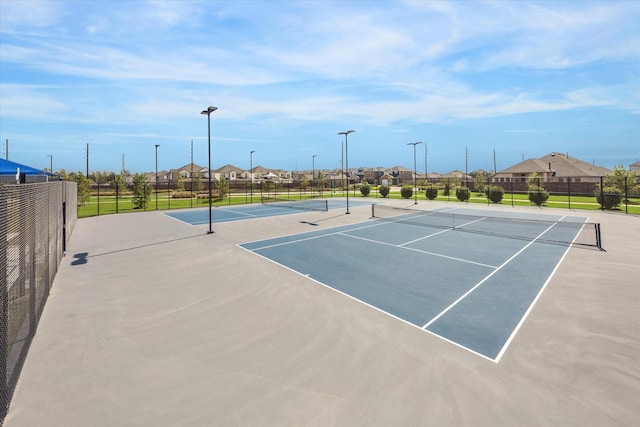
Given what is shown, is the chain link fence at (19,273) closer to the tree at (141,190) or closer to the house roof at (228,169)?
the tree at (141,190)

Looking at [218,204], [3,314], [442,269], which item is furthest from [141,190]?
[3,314]

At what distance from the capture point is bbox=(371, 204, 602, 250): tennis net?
53.2ft

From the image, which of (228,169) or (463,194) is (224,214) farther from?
(228,169)

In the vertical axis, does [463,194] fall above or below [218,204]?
above

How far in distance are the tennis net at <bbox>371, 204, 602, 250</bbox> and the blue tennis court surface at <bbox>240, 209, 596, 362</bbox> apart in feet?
0.36

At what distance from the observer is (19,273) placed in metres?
6.04

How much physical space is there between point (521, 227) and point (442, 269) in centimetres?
1321

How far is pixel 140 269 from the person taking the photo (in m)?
11.1

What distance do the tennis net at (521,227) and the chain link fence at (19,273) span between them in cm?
1904

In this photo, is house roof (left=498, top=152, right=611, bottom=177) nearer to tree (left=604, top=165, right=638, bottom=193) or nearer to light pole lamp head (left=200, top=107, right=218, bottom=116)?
tree (left=604, top=165, right=638, bottom=193)

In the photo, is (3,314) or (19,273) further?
(19,273)

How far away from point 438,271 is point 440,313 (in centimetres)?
367

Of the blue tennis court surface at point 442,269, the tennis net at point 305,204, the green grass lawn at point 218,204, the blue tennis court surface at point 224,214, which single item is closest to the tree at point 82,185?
the green grass lawn at point 218,204

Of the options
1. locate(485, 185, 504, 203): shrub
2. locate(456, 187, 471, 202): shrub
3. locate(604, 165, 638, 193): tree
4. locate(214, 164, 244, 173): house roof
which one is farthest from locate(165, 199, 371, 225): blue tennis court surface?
locate(214, 164, 244, 173): house roof
